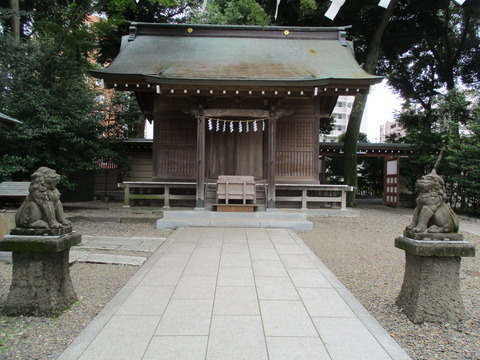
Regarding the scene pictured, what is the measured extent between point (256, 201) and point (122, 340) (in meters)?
7.45

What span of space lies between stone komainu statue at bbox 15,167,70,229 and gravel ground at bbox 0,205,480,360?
872 millimetres

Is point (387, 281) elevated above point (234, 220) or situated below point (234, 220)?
below

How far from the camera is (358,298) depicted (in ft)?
12.4

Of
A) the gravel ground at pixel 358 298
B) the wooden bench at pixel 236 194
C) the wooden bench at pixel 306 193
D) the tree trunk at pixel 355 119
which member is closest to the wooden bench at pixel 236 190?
the wooden bench at pixel 236 194

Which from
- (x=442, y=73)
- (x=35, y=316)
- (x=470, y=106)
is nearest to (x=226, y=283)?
(x=35, y=316)

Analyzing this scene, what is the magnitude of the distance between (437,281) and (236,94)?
738cm

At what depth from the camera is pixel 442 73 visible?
1923 centimetres

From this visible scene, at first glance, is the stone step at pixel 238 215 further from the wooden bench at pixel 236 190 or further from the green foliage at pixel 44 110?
the green foliage at pixel 44 110

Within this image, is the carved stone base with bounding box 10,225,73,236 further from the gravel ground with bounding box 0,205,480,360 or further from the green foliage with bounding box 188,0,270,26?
the green foliage with bounding box 188,0,270,26

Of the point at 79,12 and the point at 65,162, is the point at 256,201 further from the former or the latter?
the point at 79,12

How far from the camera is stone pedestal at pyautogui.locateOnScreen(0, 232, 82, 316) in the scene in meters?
3.09

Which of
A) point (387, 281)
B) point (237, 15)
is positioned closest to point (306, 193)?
point (387, 281)

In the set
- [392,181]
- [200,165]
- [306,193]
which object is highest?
[200,165]

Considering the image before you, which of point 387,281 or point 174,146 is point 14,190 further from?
point 387,281
